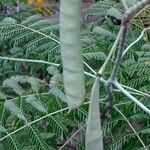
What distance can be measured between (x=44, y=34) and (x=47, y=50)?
0.06 meters

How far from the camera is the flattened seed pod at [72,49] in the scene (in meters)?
0.56

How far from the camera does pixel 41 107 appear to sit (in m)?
1.12

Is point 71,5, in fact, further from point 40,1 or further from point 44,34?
point 40,1

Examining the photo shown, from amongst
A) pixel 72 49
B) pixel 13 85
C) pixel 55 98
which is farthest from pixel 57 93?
pixel 72 49

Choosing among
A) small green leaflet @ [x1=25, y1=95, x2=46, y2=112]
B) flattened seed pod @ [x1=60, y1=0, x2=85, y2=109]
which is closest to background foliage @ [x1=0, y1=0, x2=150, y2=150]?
small green leaflet @ [x1=25, y1=95, x2=46, y2=112]

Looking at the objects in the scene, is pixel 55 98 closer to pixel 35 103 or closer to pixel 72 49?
pixel 35 103

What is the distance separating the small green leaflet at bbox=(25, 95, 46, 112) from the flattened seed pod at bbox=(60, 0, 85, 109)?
517 mm

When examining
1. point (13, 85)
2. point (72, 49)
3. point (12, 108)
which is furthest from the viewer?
point (13, 85)

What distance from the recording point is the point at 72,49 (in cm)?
58

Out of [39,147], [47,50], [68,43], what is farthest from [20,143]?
[68,43]

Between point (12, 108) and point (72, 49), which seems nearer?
point (72, 49)

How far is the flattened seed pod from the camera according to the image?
558 millimetres

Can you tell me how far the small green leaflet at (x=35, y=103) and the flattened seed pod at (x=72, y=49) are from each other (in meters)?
0.52

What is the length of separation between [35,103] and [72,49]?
1.91ft
